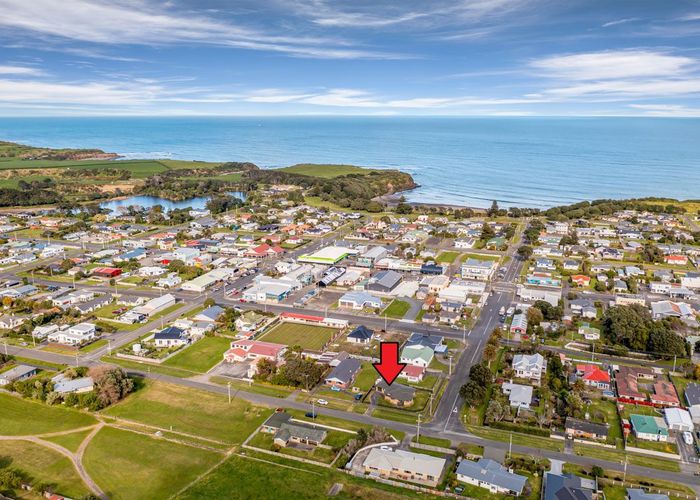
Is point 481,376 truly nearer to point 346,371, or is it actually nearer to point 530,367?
point 530,367

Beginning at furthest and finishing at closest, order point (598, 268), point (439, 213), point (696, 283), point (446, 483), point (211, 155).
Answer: point (211, 155), point (439, 213), point (598, 268), point (696, 283), point (446, 483)

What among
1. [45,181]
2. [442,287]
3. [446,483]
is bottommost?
[446,483]

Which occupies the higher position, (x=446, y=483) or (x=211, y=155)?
(x=211, y=155)

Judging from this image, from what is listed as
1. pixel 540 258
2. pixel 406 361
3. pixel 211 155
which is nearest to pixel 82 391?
pixel 406 361

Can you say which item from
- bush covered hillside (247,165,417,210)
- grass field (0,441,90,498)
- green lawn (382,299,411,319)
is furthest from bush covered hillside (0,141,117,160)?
grass field (0,441,90,498)

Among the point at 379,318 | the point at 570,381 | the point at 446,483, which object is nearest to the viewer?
the point at 446,483

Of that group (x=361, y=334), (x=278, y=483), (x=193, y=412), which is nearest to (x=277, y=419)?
(x=278, y=483)

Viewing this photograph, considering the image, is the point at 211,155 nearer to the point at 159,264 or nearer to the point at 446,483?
the point at 159,264

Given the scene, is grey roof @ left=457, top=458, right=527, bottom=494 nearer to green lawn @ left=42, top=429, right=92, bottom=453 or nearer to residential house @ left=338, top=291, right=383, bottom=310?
green lawn @ left=42, top=429, right=92, bottom=453
